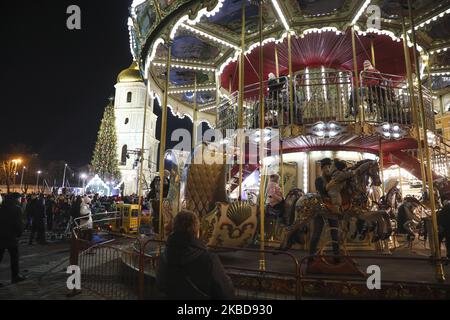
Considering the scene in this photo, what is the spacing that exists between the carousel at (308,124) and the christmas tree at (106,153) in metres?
42.9

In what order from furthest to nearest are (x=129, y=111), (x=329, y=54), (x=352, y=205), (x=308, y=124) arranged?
(x=129, y=111)
(x=329, y=54)
(x=308, y=124)
(x=352, y=205)

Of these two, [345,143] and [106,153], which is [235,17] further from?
[106,153]

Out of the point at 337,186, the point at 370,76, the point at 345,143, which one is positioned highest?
the point at 370,76

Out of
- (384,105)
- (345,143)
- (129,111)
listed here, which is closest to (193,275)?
(345,143)

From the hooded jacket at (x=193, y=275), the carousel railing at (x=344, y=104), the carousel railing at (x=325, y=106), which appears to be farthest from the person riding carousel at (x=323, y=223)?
the carousel railing at (x=325, y=106)

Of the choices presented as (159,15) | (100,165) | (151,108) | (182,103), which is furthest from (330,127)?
(151,108)

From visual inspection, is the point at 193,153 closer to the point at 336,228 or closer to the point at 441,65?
the point at 336,228

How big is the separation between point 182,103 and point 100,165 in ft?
134

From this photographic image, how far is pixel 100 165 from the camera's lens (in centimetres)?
5203

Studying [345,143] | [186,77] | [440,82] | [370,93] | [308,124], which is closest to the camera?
[308,124]

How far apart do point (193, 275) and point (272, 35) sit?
926 centimetres

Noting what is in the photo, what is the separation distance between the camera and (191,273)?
7.75 ft

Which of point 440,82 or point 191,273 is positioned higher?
point 440,82
